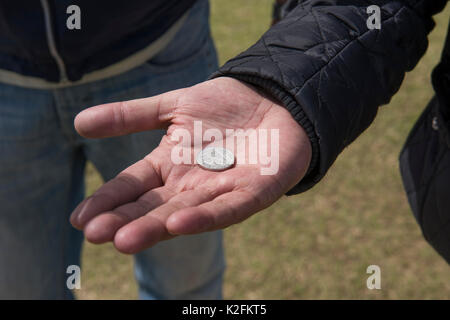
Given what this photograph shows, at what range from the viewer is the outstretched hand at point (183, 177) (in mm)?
1299

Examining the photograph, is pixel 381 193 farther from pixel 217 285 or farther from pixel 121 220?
pixel 121 220

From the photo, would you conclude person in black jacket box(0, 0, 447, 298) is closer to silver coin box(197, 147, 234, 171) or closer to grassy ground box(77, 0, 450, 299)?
silver coin box(197, 147, 234, 171)

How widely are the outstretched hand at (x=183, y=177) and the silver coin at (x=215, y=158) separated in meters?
0.02

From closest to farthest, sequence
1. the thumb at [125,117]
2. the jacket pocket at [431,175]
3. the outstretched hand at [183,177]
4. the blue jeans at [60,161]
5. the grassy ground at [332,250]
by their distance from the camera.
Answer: the outstretched hand at [183,177], the thumb at [125,117], the jacket pocket at [431,175], the blue jeans at [60,161], the grassy ground at [332,250]

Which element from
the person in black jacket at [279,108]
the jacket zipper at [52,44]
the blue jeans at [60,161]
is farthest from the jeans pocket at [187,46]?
the person in black jacket at [279,108]

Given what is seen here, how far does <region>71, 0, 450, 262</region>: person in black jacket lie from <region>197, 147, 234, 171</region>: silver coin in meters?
0.03

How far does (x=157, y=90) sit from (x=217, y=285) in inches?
41.0

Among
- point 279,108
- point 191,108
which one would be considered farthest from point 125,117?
point 279,108

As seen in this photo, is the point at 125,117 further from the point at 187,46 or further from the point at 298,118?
the point at 187,46

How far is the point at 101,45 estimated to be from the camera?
1.92 meters

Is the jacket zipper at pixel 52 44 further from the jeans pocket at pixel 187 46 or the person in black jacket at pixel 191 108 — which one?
the jeans pocket at pixel 187 46
